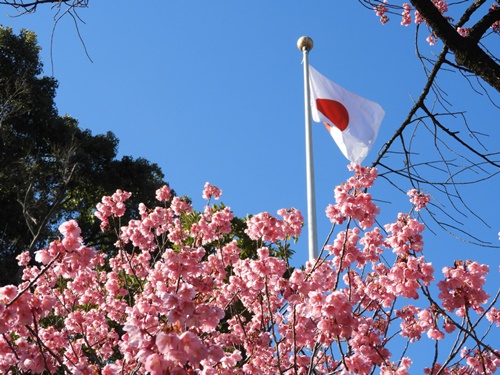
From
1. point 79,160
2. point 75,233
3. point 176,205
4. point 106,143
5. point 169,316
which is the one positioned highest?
point 106,143

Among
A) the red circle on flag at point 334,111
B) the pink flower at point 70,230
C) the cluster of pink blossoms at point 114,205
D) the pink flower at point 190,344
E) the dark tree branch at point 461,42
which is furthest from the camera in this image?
the red circle on flag at point 334,111

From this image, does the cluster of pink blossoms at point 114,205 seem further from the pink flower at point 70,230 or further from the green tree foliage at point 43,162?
the green tree foliage at point 43,162

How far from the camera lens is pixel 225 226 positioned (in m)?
5.48

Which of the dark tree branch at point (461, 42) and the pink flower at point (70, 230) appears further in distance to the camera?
the dark tree branch at point (461, 42)

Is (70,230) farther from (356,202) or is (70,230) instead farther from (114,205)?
(114,205)

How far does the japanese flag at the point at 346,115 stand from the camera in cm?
817

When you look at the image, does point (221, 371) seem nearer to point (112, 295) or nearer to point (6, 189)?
point (112, 295)

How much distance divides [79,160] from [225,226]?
41.2 ft

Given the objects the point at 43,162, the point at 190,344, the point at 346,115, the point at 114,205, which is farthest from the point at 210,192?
the point at 43,162

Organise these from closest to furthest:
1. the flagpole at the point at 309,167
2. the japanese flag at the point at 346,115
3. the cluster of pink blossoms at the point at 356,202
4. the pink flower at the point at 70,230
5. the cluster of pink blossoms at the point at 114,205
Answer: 1. the pink flower at the point at 70,230
2. the cluster of pink blossoms at the point at 356,202
3. the cluster of pink blossoms at the point at 114,205
4. the flagpole at the point at 309,167
5. the japanese flag at the point at 346,115

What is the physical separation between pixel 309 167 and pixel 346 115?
0.93 m

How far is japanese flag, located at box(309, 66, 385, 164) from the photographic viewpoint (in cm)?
817

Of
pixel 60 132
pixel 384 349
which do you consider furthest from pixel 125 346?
pixel 60 132

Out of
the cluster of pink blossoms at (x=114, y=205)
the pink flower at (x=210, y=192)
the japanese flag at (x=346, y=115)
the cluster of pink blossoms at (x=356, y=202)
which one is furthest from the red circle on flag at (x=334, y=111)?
the cluster of pink blossoms at (x=356, y=202)
